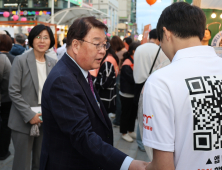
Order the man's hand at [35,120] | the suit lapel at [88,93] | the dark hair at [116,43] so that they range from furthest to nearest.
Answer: the dark hair at [116,43] < the man's hand at [35,120] < the suit lapel at [88,93]

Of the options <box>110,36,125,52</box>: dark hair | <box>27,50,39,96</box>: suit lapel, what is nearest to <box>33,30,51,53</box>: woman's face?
<box>27,50,39,96</box>: suit lapel

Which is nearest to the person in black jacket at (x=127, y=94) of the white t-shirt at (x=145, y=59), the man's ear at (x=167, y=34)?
the white t-shirt at (x=145, y=59)

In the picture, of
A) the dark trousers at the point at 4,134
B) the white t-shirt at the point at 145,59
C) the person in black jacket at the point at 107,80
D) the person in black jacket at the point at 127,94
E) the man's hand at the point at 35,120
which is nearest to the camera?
the man's hand at the point at 35,120

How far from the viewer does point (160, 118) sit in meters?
1.20

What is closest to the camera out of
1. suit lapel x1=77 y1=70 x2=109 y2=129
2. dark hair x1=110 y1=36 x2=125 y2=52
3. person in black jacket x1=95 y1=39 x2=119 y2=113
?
suit lapel x1=77 y1=70 x2=109 y2=129

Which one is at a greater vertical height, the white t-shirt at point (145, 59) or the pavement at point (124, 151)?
the white t-shirt at point (145, 59)

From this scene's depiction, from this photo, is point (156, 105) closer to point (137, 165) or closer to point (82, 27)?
point (137, 165)

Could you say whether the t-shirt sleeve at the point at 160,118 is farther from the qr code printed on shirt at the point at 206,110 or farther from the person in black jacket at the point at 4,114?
the person in black jacket at the point at 4,114

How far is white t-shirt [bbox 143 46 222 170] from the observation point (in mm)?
1184

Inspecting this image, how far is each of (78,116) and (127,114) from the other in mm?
3718

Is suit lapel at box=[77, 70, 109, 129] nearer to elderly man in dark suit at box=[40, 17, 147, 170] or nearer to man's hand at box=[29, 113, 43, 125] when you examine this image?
elderly man in dark suit at box=[40, 17, 147, 170]

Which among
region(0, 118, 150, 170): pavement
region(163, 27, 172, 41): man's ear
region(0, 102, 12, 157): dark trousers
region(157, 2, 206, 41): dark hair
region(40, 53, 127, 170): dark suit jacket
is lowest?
region(0, 118, 150, 170): pavement

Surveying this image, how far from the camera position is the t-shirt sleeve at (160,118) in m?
1.18

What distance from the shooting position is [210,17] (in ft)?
19.1
